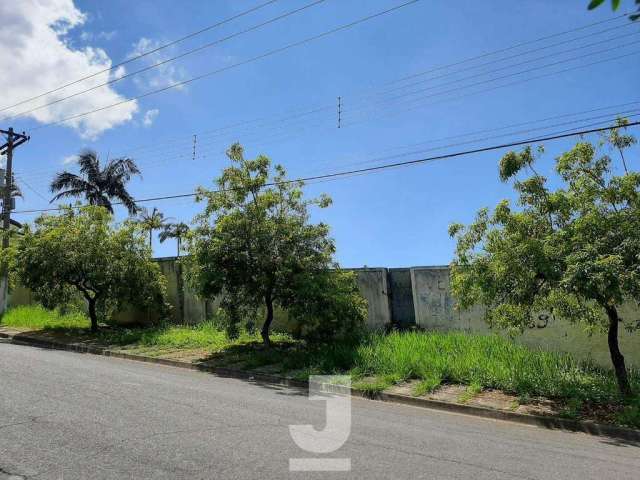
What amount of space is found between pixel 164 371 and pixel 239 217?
3.81 meters

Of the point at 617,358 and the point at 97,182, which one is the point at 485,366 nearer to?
the point at 617,358

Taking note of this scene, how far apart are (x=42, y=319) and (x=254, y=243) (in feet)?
40.8

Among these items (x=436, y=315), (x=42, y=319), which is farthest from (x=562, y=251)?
(x=42, y=319)

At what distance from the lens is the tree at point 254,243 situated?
12.4 meters

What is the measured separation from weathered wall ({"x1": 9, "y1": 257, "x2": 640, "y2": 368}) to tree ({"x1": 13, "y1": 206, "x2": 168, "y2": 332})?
489 cm

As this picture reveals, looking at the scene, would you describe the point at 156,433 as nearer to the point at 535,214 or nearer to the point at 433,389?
the point at 433,389

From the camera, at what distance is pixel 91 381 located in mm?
8953

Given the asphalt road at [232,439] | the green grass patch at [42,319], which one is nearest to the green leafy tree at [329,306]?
the asphalt road at [232,439]

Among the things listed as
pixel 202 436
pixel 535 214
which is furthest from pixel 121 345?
pixel 535 214

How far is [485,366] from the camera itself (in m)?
9.88

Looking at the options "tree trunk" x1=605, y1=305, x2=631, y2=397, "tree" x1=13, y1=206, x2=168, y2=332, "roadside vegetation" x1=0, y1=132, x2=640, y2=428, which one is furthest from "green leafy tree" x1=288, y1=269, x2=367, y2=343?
"tree" x1=13, y1=206, x2=168, y2=332

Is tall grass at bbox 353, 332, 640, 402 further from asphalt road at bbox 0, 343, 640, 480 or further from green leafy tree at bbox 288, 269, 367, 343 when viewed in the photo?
asphalt road at bbox 0, 343, 640, 480

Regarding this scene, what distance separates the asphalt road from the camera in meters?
4.79

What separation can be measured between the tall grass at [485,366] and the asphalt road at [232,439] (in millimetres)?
1370
